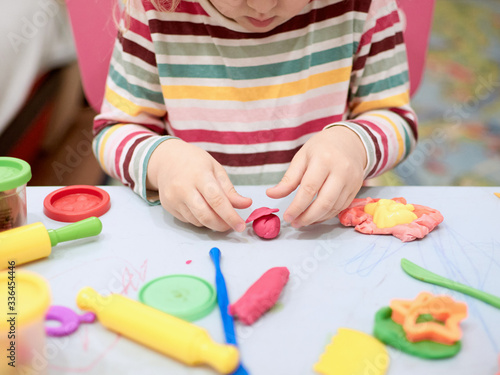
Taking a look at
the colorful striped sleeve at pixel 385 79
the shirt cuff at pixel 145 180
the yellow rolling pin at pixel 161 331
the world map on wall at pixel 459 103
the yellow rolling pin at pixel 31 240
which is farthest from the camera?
the world map on wall at pixel 459 103

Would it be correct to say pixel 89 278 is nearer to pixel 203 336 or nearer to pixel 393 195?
pixel 203 336

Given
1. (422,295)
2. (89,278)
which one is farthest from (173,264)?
(422,295)

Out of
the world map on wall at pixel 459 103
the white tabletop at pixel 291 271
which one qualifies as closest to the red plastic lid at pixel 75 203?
the white tabletop at pixel 291 271

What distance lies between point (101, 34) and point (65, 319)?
0.50 meters

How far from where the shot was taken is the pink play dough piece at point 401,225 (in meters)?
0.53

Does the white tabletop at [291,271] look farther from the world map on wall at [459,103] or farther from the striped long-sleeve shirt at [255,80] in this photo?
the world map on wall at [459,103]

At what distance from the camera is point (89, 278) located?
47 centimetres

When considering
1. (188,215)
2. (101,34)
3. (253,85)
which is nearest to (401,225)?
(188,215)

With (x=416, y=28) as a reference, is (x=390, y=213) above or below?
below

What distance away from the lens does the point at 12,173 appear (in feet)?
1.63

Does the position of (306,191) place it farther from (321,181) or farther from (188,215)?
(188,215)

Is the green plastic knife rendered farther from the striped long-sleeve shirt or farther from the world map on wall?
the world map on wall

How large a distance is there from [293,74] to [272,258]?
35cm

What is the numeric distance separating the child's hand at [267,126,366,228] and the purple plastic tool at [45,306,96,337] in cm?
23
